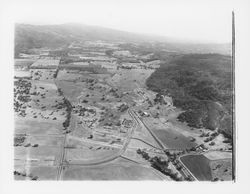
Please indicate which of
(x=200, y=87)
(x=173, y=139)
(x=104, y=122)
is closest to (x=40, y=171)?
(x=104, y=122)

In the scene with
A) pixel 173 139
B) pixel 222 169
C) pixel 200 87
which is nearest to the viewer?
pixel 222 169

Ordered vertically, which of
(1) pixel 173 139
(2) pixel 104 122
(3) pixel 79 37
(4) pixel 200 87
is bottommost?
(1) pixel 173 139

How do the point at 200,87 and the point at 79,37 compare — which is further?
the point at 79,37

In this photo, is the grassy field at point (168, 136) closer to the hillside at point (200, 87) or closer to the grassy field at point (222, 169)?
the hillside at point (200, 87)

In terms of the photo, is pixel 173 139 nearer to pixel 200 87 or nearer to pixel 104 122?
pixel 104 122

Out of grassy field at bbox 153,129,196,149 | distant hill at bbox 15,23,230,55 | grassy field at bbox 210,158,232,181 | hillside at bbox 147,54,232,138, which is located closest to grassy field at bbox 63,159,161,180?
grassy field at bbox 153,129,196,149
